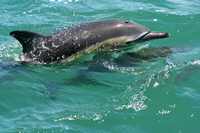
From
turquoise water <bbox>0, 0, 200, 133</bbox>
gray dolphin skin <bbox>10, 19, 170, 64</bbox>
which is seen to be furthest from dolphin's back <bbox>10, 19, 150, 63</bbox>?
turquoise water <bbox>0, 0, 200, 133</bbox>

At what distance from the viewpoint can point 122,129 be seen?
5.39m

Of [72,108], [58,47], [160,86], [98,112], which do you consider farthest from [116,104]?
[58,47]

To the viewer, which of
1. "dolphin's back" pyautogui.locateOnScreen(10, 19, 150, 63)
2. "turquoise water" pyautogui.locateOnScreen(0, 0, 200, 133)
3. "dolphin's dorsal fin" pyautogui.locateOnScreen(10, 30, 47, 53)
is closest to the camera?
"turquoise water" pyautogui.locateOnScreen(0, 0, 200, 133)

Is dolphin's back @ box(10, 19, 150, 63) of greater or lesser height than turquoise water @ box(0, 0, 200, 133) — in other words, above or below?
above

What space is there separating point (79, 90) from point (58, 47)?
164 centimetres

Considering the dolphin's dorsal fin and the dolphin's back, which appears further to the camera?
the dolphin's back

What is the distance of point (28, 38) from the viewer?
23.4 ft

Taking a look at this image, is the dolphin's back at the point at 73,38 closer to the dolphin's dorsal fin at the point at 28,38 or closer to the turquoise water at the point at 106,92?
the dolphin's dorsal fin at the point at 28,38

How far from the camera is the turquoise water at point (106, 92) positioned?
5.51 meters

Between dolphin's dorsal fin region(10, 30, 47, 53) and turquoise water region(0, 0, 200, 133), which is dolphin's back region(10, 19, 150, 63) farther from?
turquoise water region(0, 0, 200, 133)

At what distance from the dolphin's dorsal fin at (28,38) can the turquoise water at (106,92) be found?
62 centimetres

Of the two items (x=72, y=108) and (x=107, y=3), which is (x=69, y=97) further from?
(x=107, y=3)

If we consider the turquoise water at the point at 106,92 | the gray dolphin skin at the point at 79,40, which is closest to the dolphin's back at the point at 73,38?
the gray dolphin skin at the point at 79,40

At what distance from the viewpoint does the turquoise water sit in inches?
217
